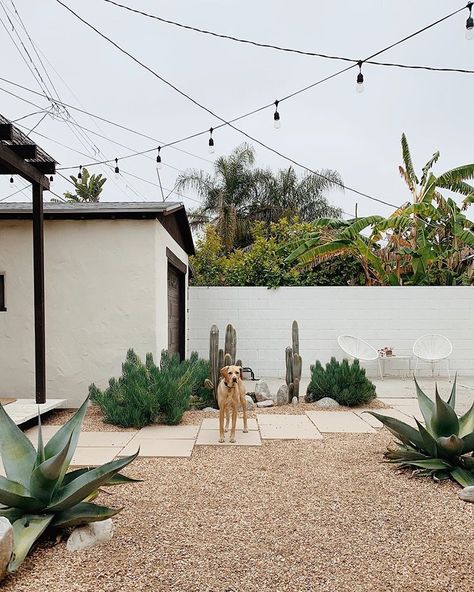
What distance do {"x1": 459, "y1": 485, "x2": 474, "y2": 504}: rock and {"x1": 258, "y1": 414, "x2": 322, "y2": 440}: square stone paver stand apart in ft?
6.47

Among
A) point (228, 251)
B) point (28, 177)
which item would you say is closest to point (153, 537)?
point (28, 177)

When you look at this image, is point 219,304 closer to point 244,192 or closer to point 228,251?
point 228,251

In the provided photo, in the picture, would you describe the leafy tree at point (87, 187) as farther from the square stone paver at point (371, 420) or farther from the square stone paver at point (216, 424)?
the square stone paver at point (371, 420)

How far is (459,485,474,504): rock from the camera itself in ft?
11.8

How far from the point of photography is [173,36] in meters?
9.25

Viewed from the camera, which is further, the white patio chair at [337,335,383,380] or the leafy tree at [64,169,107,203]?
the leafy tree at [64,169,107,203]

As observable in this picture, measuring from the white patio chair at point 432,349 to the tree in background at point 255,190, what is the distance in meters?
11.0

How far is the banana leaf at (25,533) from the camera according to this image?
2.47 metres

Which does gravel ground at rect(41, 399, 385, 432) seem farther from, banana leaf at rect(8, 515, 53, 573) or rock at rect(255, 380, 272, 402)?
banana leaf at rect(8, 515, 53, 573)

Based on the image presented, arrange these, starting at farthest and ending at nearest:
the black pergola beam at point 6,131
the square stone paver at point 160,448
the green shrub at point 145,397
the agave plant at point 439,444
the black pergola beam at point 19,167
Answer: the green shrub at point 145,397, the black pergola beam at point 19,167, the black pergola beam at point 6,131, the square stone paver at point 160,448, the agave plant at point 439,444

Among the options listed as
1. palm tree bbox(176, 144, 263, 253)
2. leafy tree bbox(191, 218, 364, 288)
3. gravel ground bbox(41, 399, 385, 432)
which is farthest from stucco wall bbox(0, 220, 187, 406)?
palm tree bbox(176, 144, 263, 253)

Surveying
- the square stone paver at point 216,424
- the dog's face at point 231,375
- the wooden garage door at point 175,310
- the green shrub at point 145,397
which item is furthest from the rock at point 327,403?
the wooden garage door at point 175,310

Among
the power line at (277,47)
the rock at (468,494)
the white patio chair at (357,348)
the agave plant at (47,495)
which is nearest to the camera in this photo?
the agave plant at (47,495)

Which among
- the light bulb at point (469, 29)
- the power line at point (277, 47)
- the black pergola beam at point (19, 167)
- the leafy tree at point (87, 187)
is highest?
the leafy tree at point (87, 187)
